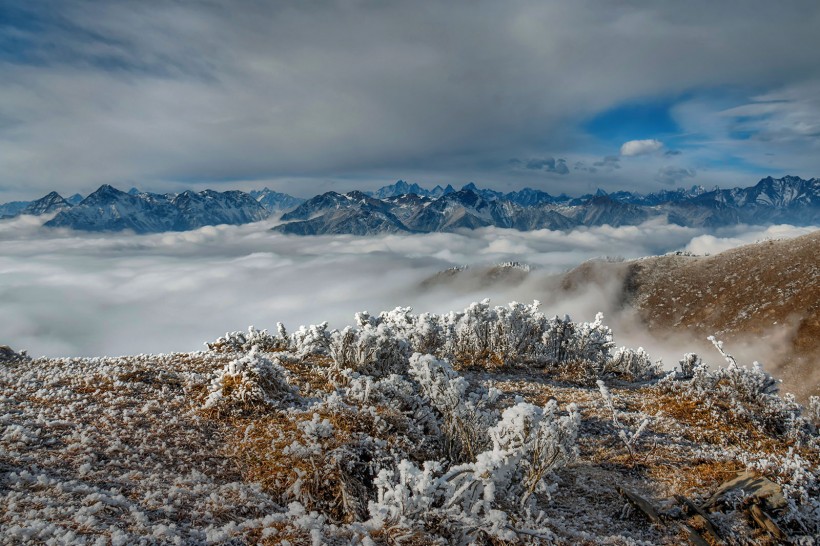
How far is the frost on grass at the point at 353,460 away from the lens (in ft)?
20.6

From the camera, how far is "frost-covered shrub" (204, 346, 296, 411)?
10613mm

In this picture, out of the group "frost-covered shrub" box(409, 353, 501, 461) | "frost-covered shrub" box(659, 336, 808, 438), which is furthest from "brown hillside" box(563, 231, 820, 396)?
"frost-covered shrub" box(409, 353, 501, 461)

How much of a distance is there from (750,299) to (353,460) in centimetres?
16795

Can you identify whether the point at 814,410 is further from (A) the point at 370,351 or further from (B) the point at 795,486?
(A) the point at 370,351

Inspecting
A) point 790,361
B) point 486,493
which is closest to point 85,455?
point 486,493

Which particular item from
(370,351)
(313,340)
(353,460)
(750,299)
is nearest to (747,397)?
(370,351)

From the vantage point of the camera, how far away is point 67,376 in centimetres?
1203

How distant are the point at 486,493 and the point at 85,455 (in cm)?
718

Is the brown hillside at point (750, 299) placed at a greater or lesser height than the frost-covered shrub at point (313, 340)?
lesser

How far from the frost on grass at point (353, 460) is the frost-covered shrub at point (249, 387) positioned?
0.04 m

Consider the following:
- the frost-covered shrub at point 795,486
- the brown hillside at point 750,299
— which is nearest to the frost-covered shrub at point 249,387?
the frost-covered shrub at point 795,486

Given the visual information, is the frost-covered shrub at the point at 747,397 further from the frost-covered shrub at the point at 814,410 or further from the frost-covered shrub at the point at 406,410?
the frost-covered shrub at the point at 406,410

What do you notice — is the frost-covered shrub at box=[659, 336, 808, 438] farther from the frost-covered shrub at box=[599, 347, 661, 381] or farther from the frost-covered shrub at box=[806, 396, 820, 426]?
the frost-covered shrub at box=[806, 396, 820, 426]

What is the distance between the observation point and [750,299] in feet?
447
